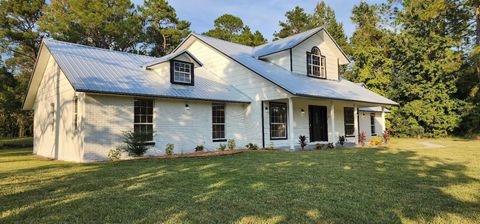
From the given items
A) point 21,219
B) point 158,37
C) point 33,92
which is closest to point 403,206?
point 21,219

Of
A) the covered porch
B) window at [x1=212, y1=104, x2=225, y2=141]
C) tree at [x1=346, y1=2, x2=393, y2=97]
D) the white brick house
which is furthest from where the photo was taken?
tree at [x1=346, y1=2, x2=393, y2=97]

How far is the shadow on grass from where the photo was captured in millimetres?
4164

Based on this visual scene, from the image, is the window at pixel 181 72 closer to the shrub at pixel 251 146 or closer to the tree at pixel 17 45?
the shrub at pixel 251 146

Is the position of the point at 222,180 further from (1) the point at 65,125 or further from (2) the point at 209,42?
(2) the point at 209,42

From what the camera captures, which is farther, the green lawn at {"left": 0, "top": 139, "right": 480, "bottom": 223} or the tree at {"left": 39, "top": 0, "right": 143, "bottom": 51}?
the tree at {"left": 39, "top": 0, "right": 143, "bottom": 51}

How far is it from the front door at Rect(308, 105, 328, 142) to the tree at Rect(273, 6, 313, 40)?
2380cm

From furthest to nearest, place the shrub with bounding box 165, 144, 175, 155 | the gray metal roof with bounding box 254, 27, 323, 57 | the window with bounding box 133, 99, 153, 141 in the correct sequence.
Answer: the gray metal roof with bounding box 254, 27, 323, 57 < the shrub with bounding box 165, 144, 175, 155 < the window with bounding box 133, 99, 153, 141

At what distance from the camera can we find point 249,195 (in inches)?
209

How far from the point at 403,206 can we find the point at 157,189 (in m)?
4.20

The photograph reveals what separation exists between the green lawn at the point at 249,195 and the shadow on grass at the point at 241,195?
14 millimetres

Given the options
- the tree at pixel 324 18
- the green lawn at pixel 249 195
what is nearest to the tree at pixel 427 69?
the tree at pixel 324 18

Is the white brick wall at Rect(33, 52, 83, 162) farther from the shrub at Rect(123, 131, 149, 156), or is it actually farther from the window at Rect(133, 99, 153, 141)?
the window at Rect(133, 99, 153, 141)

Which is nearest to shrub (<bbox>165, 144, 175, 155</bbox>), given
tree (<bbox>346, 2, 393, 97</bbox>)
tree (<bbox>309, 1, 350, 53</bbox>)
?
tree (<bbox>346, 2, 393, 97</bbox>)

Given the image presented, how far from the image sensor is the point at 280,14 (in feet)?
134
